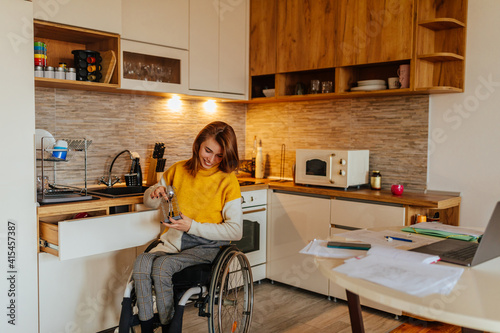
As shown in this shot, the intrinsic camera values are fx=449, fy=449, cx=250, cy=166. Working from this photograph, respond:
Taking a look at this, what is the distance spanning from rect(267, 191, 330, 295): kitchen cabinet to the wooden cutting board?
4.86 feet

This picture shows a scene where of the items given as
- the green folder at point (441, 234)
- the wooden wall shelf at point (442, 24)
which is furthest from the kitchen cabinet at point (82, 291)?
the wooden wall shelf at point (442, 24)

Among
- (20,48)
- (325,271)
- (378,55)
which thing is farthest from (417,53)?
(20,48)

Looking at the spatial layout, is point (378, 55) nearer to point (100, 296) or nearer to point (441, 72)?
point (441, 72)

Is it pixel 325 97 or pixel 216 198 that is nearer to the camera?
pixel 216 198

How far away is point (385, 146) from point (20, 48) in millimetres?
2460

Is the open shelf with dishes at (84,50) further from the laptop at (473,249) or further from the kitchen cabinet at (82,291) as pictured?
the laptop at (473,249)

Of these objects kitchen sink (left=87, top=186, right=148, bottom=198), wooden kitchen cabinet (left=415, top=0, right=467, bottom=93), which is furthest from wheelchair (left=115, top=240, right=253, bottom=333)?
wooden kitchen cabinet (left=415, top=0, right=467, bottom=93)

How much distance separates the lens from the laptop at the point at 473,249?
1398 mm

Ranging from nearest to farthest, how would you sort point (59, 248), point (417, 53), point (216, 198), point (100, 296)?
point (59, 248), point (216, 198), point (100, 296), point (417, 53)

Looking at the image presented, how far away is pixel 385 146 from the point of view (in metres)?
3.35

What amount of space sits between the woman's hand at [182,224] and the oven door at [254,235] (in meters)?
1.15

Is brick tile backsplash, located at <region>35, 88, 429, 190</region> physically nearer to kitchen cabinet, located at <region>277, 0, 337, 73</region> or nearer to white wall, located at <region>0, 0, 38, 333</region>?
kitchen cabinet, located at <region>277, 0, 337, 73</region>

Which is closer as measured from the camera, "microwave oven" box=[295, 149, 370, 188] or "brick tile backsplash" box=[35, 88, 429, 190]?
"brick tile backsplash" box=[35, 88, 429, 190]

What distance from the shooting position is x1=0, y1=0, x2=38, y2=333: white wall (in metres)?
2.17
